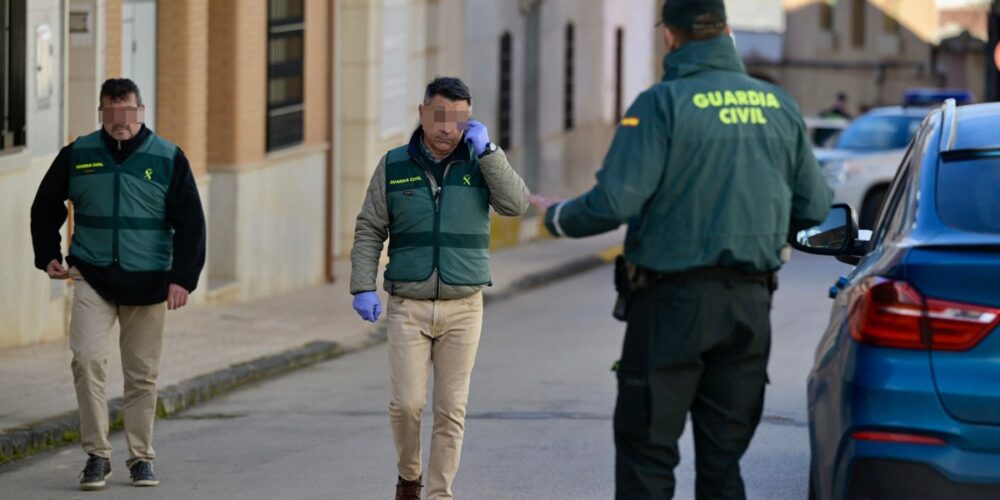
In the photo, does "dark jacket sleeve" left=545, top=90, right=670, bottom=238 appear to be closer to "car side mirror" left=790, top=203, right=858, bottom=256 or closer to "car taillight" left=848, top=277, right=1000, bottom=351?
"car taillight" left=848, top=277, right=1000, bottom=351

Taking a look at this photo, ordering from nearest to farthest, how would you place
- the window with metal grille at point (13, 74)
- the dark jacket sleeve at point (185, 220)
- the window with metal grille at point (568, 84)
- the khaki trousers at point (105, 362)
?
the khaki trousers at point (105, 362)
the dark jacket sleeve at point (185, 220)
the window with metal grille at point (13, 74)
the window with metal grille at point (568, 84)

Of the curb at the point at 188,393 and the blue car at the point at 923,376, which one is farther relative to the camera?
the curb at the point at 188,393

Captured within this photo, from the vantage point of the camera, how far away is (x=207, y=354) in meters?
13.6

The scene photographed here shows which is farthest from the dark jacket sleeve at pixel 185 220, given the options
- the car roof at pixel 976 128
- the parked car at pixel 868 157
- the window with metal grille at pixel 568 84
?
the window with metal grille at pixel 568 84

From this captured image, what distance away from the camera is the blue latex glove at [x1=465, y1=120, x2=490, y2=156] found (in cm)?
751

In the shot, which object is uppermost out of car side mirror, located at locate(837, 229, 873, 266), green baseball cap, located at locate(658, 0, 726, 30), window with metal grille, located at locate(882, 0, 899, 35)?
window with metal grille, located at locate(882, 0, 899, 35)

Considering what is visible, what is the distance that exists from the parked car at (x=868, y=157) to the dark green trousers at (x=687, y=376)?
60.3 ft

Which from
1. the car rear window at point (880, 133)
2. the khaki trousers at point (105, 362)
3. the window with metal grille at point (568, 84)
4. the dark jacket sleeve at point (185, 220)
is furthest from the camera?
the window with metal grille at point (568, 84)

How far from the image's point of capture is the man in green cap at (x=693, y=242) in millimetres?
5598

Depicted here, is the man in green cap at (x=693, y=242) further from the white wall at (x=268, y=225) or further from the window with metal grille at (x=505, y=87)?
the window with metal grille at (x=505, y=87)

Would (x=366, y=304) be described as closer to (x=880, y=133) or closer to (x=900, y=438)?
(x=900, y=438)

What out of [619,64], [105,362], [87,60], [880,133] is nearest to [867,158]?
[880,133]

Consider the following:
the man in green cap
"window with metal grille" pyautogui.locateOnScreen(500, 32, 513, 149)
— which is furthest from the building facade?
the man in green cap

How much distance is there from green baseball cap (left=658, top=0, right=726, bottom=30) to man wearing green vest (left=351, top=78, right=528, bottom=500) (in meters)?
1.84
